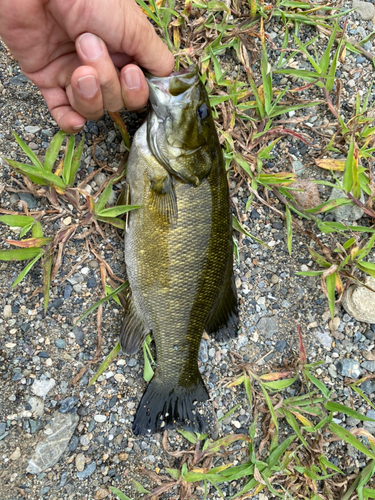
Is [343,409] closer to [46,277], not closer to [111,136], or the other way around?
[46,277]

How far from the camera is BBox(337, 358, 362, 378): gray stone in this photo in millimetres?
3004

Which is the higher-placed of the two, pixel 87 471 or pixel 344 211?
pixel 344 211

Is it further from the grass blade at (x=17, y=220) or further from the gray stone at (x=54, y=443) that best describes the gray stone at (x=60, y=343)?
the grass blade at (x=17, y=220)

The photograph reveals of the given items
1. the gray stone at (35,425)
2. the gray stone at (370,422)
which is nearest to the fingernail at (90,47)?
the gray stone at (35,425)

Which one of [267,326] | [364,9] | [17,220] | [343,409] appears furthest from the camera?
[364,9]

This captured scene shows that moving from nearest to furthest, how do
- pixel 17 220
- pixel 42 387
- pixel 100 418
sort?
pixel 17 220, pixel 42 387, pixel 100 418

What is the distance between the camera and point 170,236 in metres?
2.32

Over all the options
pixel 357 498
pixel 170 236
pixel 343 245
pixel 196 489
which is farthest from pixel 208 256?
pixel 357 498

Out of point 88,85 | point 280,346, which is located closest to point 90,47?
point 88,85

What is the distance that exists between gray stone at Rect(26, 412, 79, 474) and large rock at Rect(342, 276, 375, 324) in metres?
2.19

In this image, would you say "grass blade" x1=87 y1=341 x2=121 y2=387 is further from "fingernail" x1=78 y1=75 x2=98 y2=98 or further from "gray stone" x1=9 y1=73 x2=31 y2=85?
"gray stone" x1=9 y1=73 x2=31 y2=85

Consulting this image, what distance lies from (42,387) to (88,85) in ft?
6.08

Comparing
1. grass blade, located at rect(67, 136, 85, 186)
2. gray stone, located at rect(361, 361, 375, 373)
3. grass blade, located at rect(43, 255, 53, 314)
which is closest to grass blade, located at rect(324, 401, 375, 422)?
gray stone, located at rect(361, 361, 375, 373)

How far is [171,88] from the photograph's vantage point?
88.1 inches
